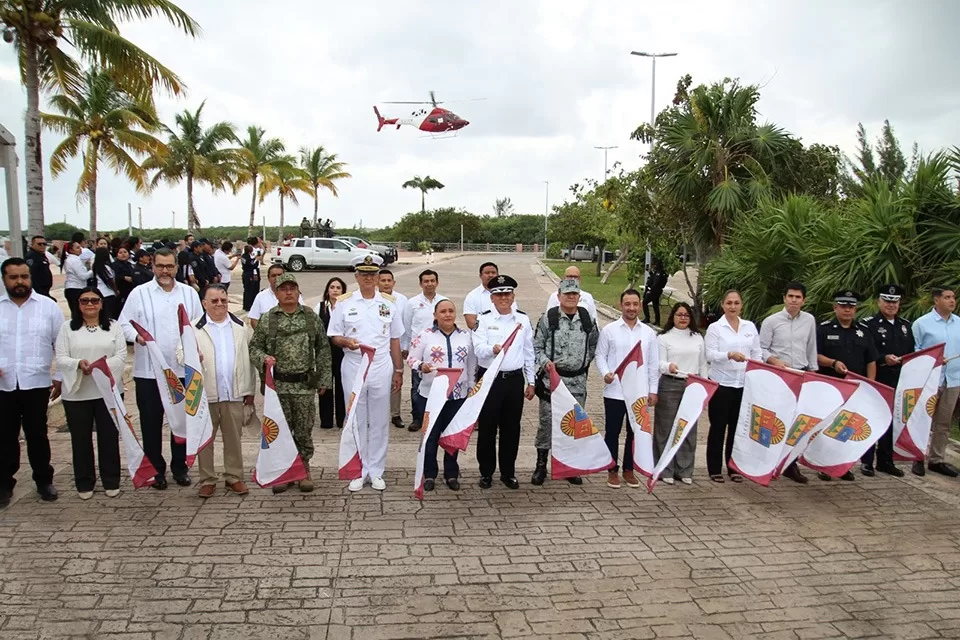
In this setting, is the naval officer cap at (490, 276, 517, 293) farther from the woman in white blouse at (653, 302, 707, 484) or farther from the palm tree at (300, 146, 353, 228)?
the palm tree at (300, 146, 353, 228)

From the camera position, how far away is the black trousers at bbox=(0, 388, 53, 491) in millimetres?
5176

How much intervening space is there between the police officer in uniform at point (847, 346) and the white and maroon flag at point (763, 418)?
790 millimetres

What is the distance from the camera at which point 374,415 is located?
5.74 meters

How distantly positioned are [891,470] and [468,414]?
4109 mm

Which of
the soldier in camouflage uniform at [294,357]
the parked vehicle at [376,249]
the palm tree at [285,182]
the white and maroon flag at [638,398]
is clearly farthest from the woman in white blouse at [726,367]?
the palm tree at [285,182]

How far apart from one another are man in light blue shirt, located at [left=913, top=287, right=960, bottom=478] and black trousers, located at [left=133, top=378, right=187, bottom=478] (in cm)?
664

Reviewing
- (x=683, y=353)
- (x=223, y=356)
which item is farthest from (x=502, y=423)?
(x=223, y=356)

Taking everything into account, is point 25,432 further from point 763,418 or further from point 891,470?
point 891,470

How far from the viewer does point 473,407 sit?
552 centimetres

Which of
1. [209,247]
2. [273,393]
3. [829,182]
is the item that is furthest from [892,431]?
[209,247]

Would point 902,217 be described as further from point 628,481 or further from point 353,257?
point 353,257

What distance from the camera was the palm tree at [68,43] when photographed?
1190cm

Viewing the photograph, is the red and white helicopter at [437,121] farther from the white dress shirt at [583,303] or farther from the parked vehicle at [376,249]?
the white dress shirt at [583,303]

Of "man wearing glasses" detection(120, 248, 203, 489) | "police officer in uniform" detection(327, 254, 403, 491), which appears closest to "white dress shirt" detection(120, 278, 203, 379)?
"man wearing glasses" detection(120, 248, 203, 489)
